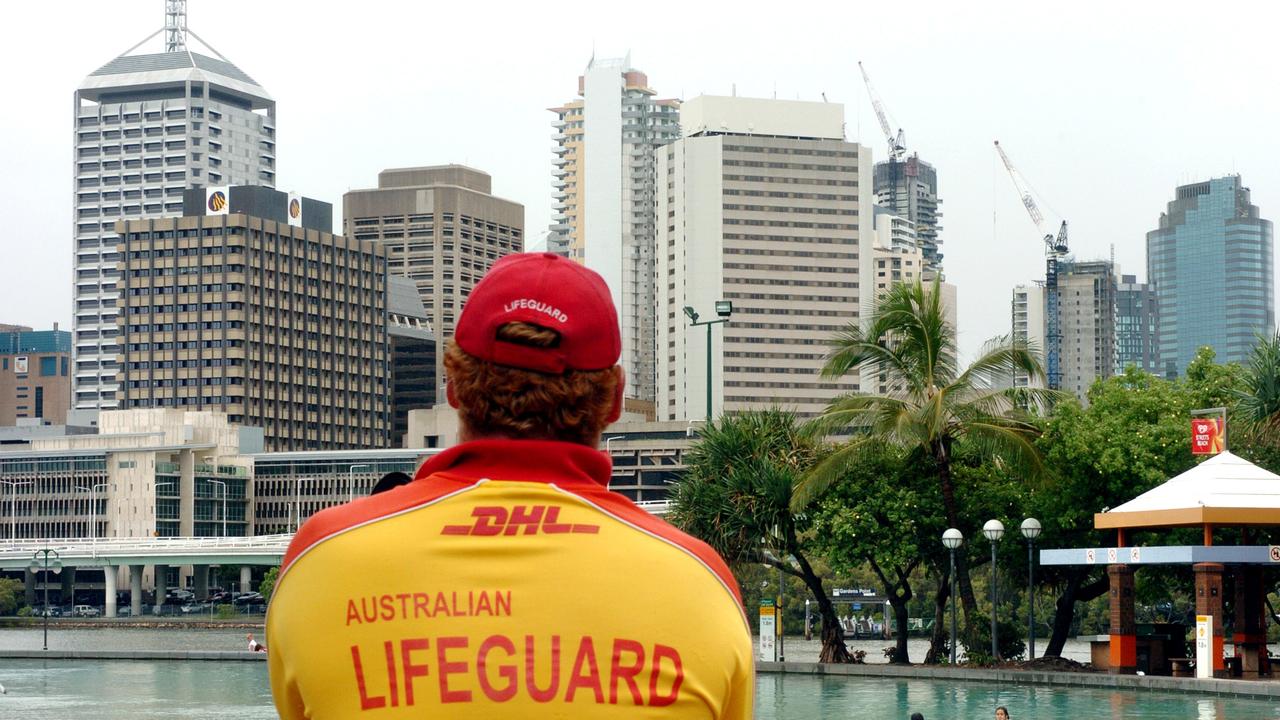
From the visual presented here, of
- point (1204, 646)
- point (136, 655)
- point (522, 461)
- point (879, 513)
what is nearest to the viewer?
point (522, 461)

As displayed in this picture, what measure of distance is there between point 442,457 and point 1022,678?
123ft

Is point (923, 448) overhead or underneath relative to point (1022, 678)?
overhead

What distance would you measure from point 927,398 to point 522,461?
38811 millimetres

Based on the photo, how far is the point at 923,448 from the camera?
42.7m

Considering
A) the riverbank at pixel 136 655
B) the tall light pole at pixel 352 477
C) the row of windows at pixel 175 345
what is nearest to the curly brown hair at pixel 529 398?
the riverbank at pixel 136 655

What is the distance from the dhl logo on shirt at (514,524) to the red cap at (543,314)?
267 mm

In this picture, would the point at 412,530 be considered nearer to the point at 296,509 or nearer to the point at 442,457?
the point at 442,457

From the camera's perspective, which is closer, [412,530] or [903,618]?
[412,530]

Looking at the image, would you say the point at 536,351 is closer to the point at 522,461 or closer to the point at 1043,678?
the point at 522,461

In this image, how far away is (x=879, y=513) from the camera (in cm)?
4200

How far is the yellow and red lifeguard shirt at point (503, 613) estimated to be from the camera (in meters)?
2.59

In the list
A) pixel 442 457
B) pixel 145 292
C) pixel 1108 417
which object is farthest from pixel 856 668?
pixel 145 292

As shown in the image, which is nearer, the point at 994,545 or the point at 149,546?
the point at 994,545

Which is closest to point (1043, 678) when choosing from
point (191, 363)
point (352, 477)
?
point (352, 477)
